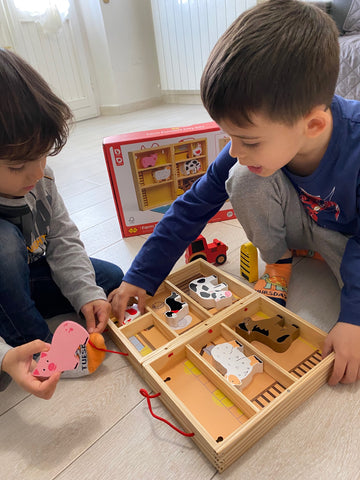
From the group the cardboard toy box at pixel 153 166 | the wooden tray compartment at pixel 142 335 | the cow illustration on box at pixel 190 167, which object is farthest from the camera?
the cow illustration on box at pixel 190 167

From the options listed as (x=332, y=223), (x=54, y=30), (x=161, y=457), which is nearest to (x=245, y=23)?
(x=332, y=223)

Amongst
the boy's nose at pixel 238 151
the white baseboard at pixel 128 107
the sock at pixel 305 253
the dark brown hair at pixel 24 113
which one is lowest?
the white baseboard at pixel 128 107

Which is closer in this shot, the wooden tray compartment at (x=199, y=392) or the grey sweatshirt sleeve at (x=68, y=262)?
the wooden tray compartment at (x=199, y=392)

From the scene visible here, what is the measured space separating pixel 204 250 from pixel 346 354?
18.4 inches

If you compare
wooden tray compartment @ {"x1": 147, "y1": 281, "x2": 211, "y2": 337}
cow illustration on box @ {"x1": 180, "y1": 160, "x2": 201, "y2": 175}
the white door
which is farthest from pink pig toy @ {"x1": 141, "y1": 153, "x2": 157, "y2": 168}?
the white door

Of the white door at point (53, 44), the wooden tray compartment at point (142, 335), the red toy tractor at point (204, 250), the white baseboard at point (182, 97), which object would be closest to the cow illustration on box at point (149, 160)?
the red toy tractor at point (204, 250)

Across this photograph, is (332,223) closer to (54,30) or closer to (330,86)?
(330,86)

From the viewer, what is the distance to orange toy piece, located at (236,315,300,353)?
701 millimetres

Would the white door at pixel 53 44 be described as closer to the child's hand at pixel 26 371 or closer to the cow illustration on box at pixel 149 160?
the cow illustration on box at pixel 149 160

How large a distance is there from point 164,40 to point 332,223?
10.0 feet

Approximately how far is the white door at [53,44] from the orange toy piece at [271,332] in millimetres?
2563

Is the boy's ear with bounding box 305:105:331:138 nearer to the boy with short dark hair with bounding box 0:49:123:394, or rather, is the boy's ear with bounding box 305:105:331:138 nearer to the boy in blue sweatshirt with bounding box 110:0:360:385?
the boy in blue sweatshirt with bounding box 110:0:360:385

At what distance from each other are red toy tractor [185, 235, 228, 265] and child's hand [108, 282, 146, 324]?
0.22 metres

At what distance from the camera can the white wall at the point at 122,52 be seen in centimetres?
301
